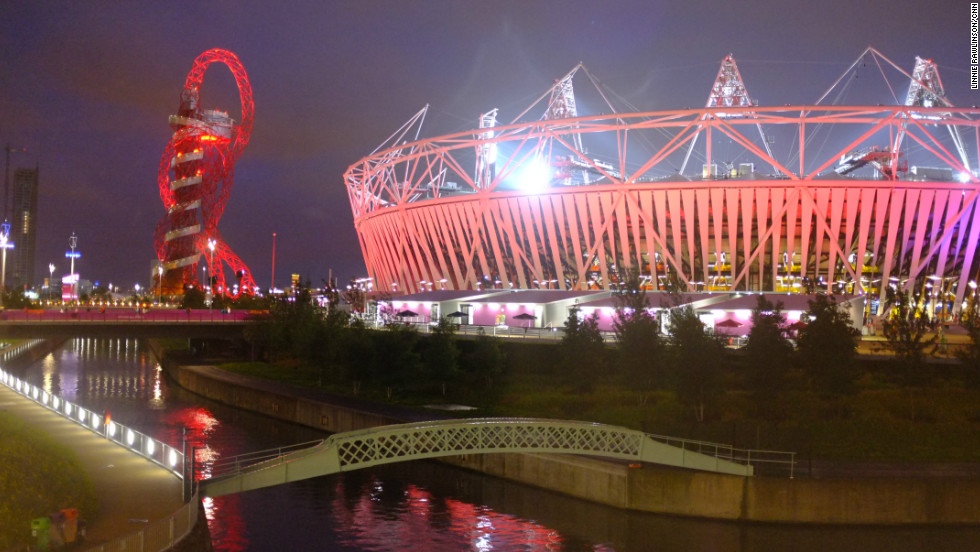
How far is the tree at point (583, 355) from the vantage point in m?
35.5

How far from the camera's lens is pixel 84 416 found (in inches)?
1016

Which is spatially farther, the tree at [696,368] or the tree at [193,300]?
the tree at [193,300]

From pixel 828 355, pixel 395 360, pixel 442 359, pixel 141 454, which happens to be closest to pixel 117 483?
pixel 141 454

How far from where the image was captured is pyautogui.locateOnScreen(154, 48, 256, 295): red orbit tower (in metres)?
91.2

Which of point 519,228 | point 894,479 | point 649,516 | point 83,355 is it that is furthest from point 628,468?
point 83,355

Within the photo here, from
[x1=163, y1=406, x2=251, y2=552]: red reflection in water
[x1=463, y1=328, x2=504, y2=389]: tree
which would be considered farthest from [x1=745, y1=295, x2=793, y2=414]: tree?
[x1=163, y1=406, x2=251, y2=552]: red reflection in water

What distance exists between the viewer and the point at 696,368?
31.0m

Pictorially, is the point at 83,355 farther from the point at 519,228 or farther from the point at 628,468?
the point at 628,468

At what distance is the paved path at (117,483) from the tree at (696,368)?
18505mm

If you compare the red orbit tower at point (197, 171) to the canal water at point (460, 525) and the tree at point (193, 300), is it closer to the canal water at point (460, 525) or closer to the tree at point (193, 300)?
the tree at point (193, 300)

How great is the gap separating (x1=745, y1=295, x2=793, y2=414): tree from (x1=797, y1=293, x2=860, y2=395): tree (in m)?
0.75

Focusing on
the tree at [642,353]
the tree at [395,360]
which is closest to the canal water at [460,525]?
the tree at [642,353]

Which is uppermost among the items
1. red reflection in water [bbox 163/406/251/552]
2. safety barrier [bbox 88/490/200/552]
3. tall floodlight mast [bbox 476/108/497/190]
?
tall floodlight mast [bbox 476/108/497/190]

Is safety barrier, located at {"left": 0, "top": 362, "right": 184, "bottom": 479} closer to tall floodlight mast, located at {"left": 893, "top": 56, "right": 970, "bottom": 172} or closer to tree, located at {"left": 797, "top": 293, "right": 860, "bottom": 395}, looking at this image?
tree, located at {"left": 797, "top": 293, "right": 860, "bottom": 395}
